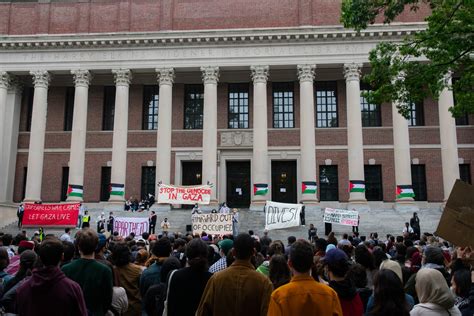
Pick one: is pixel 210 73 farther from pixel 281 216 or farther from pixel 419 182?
pixel 419 182

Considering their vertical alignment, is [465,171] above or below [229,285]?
above

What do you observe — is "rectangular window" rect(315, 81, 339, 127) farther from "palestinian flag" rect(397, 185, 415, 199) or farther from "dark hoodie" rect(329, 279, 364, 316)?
"dark hoodie" rect(329, 279, 364, 316)

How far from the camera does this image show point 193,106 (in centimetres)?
3797

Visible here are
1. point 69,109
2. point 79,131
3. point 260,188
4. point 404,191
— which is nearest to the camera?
point 404,191

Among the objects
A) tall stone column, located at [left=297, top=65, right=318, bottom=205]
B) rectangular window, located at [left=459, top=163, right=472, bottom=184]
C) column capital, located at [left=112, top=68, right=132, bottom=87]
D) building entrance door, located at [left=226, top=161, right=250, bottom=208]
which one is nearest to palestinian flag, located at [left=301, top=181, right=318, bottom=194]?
tall stone column, located at [left=297, top=65, right=318, bottom=205]

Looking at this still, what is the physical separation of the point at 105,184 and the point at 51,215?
11089 millimetres

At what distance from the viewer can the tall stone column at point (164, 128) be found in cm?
3306

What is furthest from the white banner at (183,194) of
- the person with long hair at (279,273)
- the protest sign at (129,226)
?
the person with long hair at (279,273)

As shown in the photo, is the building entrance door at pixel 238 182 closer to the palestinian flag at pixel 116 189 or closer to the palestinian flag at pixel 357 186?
the palestinian flag at pixel 116 189

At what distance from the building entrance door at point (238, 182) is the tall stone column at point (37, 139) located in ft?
46.1

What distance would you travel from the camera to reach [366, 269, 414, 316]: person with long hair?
163 inches

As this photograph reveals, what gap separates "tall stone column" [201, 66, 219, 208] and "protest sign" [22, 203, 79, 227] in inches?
378

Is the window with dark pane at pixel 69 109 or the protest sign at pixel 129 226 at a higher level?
the window with dark pane at pixel 69 109

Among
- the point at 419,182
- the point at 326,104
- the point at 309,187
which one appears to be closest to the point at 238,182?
the point at 309,187
